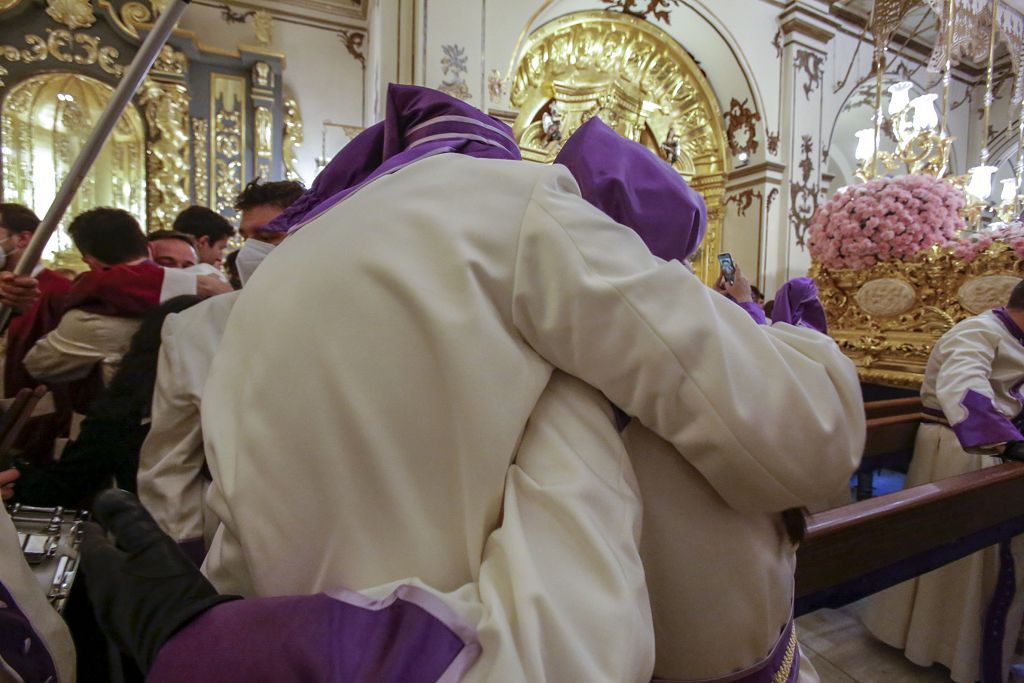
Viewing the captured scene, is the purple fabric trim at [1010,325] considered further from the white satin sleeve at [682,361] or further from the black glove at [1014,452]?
the white satin sleeve at [682,361]

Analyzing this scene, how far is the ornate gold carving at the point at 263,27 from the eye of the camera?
4.49 metres

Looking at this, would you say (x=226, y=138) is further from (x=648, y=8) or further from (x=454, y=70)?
(x=648, y=8)

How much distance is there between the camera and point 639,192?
2.24ft

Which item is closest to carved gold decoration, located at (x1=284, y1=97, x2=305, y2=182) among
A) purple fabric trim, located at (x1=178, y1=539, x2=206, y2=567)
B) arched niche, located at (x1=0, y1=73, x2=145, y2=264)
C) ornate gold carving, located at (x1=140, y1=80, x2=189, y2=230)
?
ornate gold carving, located at (x1=140, y1=80, x2=189, y2=230)

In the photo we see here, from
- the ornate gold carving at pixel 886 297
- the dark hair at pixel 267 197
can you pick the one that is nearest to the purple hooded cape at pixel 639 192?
the dark hair at pixel 267 197

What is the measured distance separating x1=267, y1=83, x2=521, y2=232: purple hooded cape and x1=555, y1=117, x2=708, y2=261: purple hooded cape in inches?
4.0

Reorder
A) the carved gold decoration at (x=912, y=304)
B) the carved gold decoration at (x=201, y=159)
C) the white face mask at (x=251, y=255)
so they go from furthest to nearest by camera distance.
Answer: the carved gold decoration at (x=201, y=159), the carved gold decoration at (x=912, y=304), the white face mask at (x=251, y=255)

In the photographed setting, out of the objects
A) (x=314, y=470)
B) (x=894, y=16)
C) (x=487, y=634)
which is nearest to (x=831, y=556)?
(x=487, y=634)

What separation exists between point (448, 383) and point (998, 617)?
2.27 metres

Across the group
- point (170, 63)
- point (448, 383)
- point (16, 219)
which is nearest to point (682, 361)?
point (448, 383)

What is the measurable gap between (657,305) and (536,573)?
263 millimetres

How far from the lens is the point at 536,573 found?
1.46ft

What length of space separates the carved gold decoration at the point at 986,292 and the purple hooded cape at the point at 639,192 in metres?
2.84

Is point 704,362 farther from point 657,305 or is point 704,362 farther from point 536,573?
point 536,573
